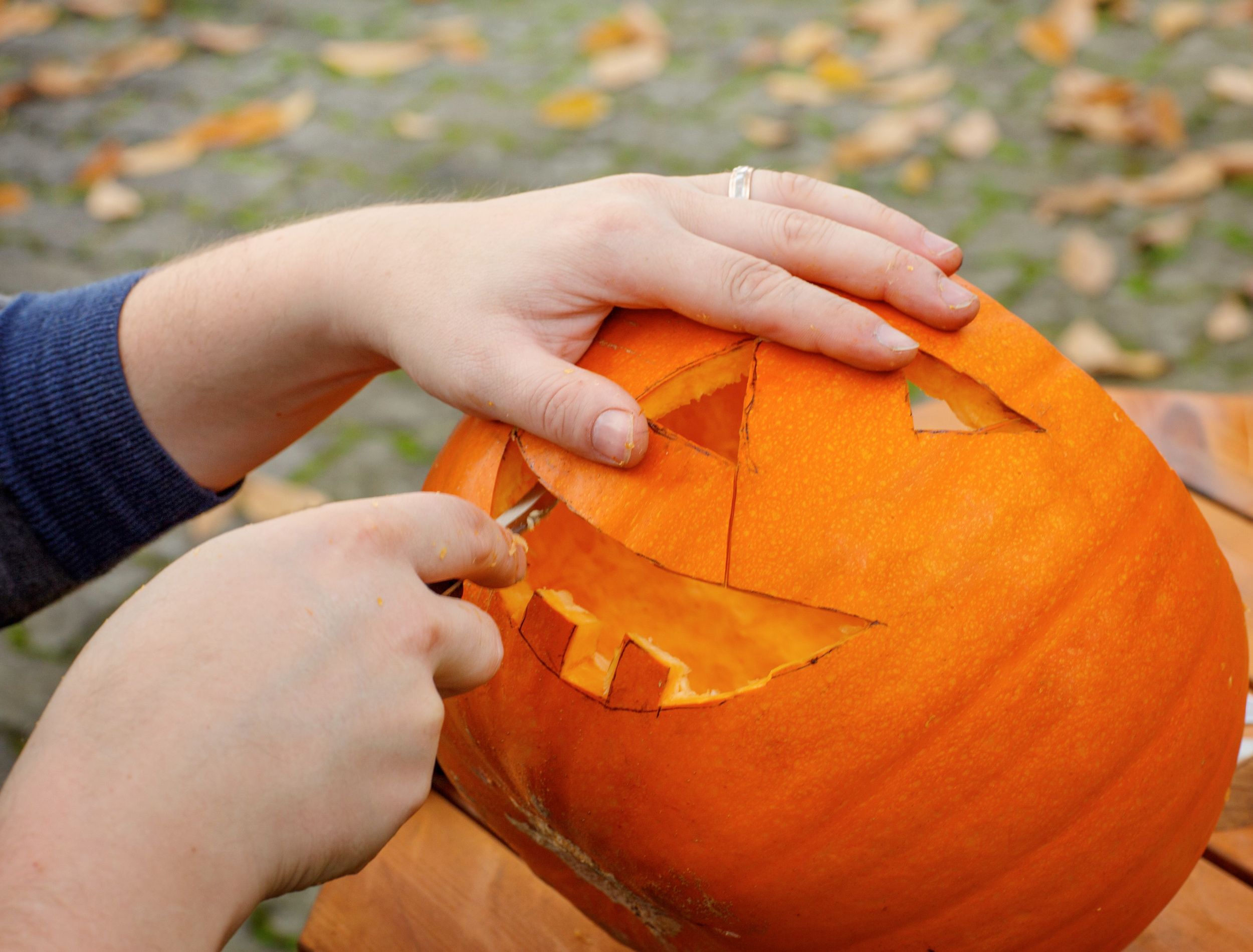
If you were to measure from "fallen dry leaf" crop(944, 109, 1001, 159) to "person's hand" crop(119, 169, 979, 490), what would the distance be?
2280 mm

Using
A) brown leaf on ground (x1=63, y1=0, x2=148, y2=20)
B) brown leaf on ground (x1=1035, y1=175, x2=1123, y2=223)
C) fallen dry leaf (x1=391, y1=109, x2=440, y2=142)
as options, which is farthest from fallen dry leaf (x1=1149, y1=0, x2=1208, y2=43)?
brown leaf on ground (x1=63, y1=0, x2=148, y2=20)

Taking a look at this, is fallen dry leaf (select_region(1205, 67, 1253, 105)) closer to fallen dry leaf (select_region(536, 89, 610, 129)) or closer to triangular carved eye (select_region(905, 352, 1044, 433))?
fallen dry leaf (select_region(536, 89, 610, 129))

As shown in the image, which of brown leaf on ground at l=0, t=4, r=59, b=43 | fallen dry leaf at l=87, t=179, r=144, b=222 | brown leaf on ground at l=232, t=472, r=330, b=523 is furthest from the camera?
brown leaf on ground at l=0, t=4, r=59, b=43

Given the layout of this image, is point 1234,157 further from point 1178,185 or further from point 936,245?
point 936,245

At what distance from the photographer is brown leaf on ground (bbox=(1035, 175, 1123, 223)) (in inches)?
114

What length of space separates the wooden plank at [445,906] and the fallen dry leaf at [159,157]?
283 centimetres

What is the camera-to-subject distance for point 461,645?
81 centimetres

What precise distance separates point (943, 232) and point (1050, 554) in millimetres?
2220

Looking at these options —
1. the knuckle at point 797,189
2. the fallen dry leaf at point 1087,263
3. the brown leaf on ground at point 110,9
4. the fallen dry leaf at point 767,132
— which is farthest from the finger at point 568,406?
the brown leaf on ground at point 110,9

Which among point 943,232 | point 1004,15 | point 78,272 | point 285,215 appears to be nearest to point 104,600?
point 78,272

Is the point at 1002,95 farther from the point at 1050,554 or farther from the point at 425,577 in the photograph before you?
the point at 425,577

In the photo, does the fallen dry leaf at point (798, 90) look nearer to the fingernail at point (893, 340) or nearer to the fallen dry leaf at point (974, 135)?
the fallen dry leaf at point (974, 135)

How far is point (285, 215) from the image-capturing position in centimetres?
320

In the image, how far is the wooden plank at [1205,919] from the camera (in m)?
1.20
